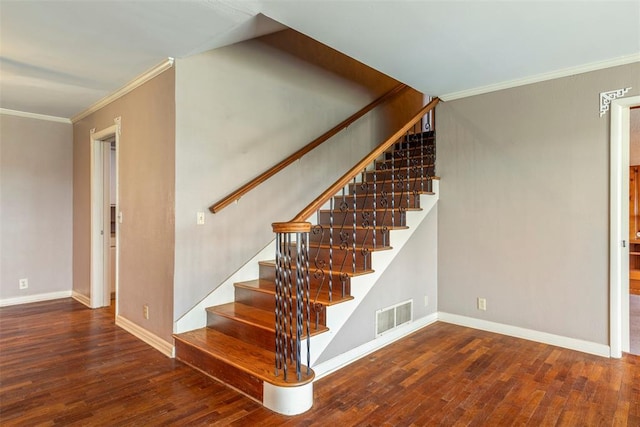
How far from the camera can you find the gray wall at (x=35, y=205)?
4.45 metres

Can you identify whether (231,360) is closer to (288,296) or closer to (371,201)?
(288,296)

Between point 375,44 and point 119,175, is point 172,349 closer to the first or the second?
point 119,175

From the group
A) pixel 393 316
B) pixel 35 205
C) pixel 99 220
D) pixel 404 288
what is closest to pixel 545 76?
pixel 404 288

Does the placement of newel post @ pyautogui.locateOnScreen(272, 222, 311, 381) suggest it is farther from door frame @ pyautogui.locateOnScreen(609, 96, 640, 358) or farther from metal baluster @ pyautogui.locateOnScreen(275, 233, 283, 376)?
door frame @ pyautogui.locateOnScreen(609, 96, 640, 358)

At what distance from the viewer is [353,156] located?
15.1 feet

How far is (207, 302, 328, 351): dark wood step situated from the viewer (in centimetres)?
261

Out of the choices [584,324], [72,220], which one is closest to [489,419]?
[584,324]

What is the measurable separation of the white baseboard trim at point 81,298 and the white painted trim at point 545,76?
15.4 ft

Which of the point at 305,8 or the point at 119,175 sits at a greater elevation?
→ the point at 305,8

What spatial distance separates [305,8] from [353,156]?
8.12 ft

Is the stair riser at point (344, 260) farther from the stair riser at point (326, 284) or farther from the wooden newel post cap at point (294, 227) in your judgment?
the wooden newel post cap at point (294, 227)

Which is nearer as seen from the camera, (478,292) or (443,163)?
(478,292)

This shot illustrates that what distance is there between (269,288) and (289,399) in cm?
111

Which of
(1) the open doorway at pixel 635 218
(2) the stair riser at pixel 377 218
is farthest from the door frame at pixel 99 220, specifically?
(1) the open doorway at pixel 635 218
